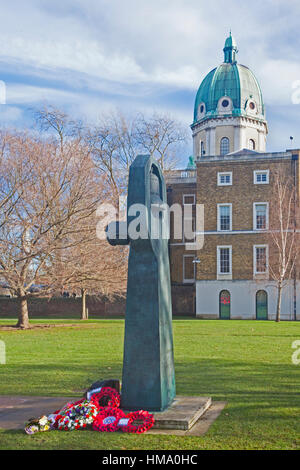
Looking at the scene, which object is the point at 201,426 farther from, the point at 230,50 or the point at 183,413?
the point at 230,50

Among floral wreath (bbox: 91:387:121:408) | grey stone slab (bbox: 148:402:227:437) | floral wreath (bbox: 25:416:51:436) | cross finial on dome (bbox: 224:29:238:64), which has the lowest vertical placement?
grey stone slab (bbox: 148:402:227:437)

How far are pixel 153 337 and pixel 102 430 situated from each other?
1463 millimetres

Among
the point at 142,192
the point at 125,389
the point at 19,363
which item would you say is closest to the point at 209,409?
the point at 125,389

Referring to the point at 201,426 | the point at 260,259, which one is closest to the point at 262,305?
the point at 260,259

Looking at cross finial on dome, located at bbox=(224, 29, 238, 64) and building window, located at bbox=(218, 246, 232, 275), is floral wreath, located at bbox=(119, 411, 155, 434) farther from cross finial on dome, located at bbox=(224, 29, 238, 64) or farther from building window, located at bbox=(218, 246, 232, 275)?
cross finial on dome, located at bbox=(224, 29, 238, 64)

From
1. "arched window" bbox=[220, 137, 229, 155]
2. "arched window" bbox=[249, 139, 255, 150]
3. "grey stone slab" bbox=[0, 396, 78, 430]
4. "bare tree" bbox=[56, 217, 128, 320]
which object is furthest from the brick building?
"grey stone slab" bbox=[0, 396, 78, 430]

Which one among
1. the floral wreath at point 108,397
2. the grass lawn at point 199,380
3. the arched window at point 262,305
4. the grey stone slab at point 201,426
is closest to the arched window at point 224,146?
the arched window at point 262,305

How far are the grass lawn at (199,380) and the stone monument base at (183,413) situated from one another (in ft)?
1.12

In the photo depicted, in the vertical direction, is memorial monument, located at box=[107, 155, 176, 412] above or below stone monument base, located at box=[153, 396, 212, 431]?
above

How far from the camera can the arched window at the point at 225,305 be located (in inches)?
1752

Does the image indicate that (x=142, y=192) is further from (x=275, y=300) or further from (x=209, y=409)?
(x=275, y=300)

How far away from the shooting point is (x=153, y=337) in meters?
8.43

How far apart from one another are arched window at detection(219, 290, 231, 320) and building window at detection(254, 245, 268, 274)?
113 inches

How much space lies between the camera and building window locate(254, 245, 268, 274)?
1714 inches
